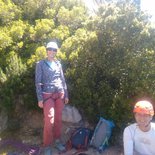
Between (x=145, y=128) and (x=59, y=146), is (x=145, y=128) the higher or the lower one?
the higher one

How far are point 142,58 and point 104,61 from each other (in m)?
0.92

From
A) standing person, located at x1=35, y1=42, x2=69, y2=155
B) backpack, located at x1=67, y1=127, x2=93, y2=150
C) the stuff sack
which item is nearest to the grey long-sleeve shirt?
standing person, located at x1=35, y1=42, x2=69, y2=155

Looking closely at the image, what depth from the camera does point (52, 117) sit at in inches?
271

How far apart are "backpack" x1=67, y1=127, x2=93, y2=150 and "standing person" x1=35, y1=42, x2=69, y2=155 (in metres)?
0.29

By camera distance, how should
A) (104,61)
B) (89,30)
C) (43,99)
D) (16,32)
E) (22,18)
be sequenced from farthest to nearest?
(22,18)
(16,32)
(89,30)
(104,61)
(43,99)

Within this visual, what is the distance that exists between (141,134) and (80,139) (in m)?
2.63

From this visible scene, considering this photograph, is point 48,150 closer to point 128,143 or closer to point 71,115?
point 71,115

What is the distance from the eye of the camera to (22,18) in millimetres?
10680


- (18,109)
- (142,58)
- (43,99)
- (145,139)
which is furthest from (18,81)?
(145,139)

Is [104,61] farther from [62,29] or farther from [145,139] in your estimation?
[145,139]

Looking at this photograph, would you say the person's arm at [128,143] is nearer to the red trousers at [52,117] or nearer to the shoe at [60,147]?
the red trousers at [52,117]

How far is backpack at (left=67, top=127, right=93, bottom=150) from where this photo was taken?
7.32 metres

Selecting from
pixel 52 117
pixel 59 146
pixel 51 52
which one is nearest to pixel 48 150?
pixel 59 146

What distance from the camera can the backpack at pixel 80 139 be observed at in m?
7.32
